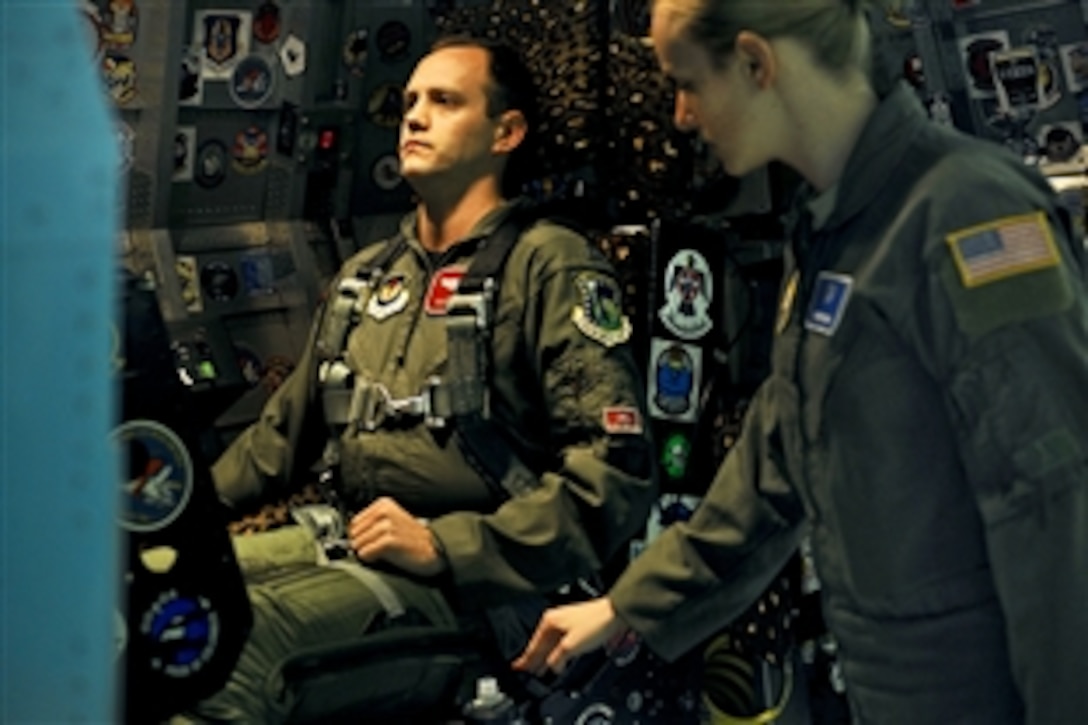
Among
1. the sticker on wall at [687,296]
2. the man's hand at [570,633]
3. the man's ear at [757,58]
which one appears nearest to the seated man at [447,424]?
the sticker on wall at [687,296]

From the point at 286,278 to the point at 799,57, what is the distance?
2452 mm

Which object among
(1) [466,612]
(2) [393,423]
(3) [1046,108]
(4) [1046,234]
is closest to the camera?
(4) [1046,234]

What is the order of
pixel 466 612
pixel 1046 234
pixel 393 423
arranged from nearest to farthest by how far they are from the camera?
pixel 1046 234
pixel 466 612
pixel 393 423

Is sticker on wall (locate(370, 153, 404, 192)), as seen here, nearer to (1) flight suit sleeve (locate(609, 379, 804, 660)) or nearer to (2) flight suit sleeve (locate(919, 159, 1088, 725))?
(1) flight suit sleeve (locate(609, 379, 804, 660))

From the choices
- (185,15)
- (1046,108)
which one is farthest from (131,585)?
(1046,108)

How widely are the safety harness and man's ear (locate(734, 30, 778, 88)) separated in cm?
113

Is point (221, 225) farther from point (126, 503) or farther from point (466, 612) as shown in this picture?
point (126, 503)

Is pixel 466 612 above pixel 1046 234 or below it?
below

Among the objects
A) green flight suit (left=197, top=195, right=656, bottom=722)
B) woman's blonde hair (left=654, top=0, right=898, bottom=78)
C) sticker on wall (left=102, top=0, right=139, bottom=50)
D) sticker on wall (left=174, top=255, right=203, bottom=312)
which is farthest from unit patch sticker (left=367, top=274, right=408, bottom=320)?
woman's blonde hair (left=654, top=0, right=898, bottom=78)

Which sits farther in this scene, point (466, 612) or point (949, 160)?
point (466, 612)

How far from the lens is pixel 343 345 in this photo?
3139mm

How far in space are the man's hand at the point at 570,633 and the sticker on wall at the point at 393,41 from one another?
7.88 feet

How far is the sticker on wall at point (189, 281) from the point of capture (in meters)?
3.86

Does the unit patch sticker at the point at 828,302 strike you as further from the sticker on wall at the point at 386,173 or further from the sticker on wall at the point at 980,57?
the sticker on wall at the point at 386,173
